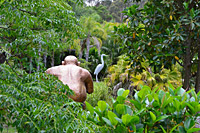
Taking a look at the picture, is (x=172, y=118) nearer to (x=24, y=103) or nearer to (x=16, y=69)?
(x=24, y=103)

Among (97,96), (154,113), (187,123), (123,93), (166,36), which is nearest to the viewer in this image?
(187,123)

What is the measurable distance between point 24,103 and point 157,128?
3.99 ft

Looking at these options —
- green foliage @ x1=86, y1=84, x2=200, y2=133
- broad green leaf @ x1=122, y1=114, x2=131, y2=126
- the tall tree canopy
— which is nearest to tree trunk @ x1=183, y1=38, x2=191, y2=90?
the tall tree canopy

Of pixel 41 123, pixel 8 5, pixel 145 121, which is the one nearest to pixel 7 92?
pixel 41 123

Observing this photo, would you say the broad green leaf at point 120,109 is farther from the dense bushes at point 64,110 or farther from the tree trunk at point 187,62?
the tree trunk at point 187,62

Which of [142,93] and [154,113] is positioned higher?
[142,93]

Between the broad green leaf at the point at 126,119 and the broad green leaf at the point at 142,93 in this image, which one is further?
the broad green leaf at the point at 142,93

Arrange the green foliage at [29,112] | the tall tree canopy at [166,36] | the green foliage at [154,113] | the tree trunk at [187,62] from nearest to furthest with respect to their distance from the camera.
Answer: the green foliage at [29,112]
the green foliage at [154,113]
the tall tree canopy at [166,36]
the tree trunk at [187,62]

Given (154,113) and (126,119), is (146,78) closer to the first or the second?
(154,113)

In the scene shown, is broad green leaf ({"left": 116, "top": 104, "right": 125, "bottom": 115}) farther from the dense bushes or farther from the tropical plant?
the tropical plant

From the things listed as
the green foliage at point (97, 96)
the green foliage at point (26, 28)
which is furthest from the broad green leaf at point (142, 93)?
the green foliage at point (97, 96)

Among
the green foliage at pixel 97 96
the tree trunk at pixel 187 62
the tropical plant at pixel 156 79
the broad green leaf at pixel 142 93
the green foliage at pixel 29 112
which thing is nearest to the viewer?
the green foliage at pixel 29 112

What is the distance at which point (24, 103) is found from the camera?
4.52 feet

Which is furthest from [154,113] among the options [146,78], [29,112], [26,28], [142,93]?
[146,78]
